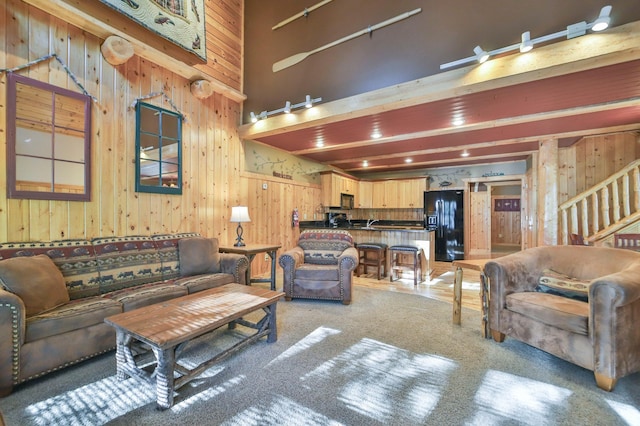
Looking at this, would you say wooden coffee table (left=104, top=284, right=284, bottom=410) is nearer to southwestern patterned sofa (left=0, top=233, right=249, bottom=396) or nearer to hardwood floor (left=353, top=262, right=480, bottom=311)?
southwestern patterned sofa (left=0, top=233, right=249, bottom=396)

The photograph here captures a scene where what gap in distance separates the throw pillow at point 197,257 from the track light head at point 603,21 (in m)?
4.15

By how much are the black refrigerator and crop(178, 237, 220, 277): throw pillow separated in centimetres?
534

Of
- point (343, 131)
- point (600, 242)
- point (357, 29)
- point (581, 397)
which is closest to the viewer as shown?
point (581, 397)

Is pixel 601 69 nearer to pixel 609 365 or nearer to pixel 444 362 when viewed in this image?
pixel 609 365

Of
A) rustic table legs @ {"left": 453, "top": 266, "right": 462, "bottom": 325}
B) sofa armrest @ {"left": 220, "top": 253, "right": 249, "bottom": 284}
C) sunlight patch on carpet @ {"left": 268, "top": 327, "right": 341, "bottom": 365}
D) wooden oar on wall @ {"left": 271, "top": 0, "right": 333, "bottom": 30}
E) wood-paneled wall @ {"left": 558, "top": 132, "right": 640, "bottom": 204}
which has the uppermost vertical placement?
wooden oar on wall @ {"left": 271, "top": 0, "right": 333, "bottom": 30}

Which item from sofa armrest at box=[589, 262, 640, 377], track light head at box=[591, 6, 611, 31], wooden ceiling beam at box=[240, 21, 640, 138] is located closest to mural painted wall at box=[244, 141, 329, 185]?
wooden ceiling beam at box=[240, 21, 640, 138]

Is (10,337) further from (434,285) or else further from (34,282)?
(434,285)

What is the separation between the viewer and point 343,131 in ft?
14.2

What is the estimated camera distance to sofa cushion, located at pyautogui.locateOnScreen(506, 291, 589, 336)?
5.95 ft

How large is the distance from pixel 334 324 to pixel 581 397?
5.95 feet

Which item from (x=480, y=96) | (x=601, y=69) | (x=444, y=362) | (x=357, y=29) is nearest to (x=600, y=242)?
(x=601, y=69)

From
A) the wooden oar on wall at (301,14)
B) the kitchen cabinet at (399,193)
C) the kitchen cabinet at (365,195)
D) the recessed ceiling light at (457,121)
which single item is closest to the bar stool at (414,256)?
the recessed ceiling light at (457,121)

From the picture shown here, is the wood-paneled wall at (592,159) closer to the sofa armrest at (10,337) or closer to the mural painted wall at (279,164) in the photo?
the mural painted wall at (279,164)

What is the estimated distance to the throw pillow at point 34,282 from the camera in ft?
6.04
